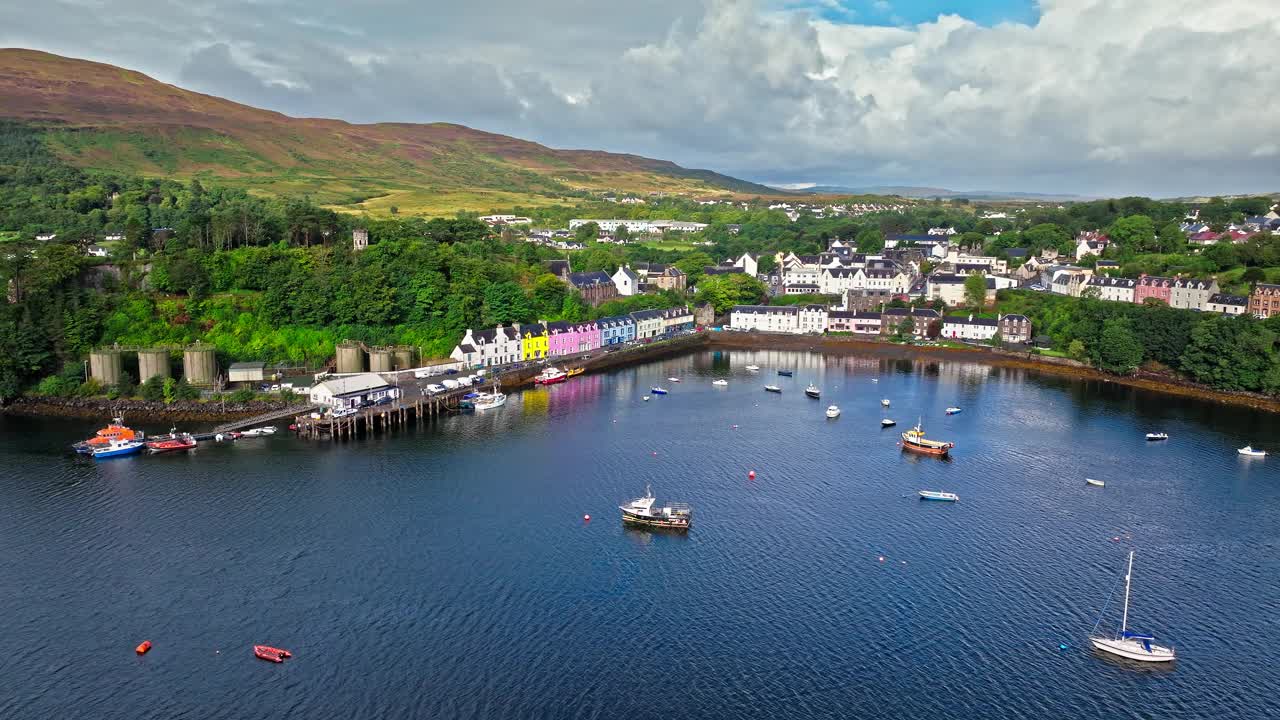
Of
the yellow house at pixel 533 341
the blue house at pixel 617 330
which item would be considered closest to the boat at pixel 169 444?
the yellow house at pixel 533 341

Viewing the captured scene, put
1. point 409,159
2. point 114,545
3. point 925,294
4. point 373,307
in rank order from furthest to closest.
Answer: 1. point 409,159
2. point 925,294
3. point 373,307
4. point 114,545

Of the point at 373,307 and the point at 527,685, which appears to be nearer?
the point at 527,685

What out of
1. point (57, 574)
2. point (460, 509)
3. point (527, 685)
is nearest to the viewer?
point (527, 685)

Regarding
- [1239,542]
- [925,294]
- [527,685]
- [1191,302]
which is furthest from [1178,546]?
[925,294]

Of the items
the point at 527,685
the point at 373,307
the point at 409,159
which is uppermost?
the point at 409,159

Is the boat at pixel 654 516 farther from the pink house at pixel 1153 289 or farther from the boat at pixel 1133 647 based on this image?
the pink house at pixel 1153 289

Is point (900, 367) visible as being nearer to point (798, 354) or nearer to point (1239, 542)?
point (798, 354)

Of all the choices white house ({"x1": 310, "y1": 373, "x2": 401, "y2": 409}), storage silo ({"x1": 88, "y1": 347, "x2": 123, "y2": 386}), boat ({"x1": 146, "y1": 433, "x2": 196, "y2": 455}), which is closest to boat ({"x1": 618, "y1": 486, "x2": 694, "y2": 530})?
white house ({"x1": 310, "y1": 373, "x2": 401, "y2": 409})

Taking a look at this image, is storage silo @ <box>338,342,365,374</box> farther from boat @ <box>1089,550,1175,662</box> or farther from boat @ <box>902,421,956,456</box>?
boat @ <box>1089,550,1175,662</box>
